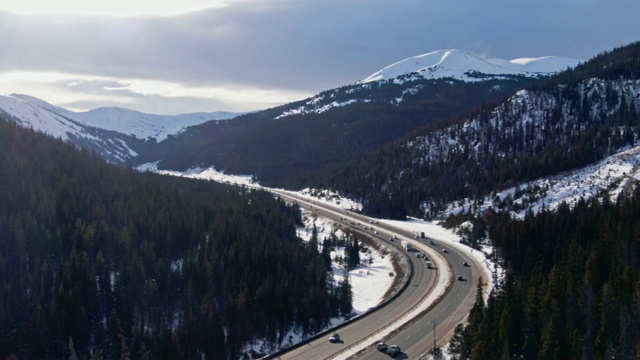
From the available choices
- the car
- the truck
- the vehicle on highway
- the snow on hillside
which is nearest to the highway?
the vehicle on highway

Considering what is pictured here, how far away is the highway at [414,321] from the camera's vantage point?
77.1 metres

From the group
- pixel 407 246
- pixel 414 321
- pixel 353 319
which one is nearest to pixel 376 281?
pixel 407 246

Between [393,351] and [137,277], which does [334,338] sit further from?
[137,277]

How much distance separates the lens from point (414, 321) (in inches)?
3497

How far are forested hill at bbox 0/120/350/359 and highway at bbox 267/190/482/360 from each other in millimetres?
14106

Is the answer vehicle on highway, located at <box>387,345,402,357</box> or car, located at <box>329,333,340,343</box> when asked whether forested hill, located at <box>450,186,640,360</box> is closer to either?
vehicle on highway, located at <box>387,345,402,357</box>

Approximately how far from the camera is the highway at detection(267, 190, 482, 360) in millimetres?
77062

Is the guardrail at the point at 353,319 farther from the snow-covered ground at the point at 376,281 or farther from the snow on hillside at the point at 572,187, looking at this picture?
the snow on hillside at the point at 572,187

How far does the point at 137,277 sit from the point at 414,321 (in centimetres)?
5573

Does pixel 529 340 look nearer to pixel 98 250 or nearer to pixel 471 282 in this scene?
pixel 471 282

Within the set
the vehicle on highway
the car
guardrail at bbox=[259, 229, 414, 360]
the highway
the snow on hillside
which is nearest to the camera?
the vehicle on highway

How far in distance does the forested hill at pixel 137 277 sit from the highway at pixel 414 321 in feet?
46.3

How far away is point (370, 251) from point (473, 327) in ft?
304

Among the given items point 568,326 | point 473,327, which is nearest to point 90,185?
point 473,327
